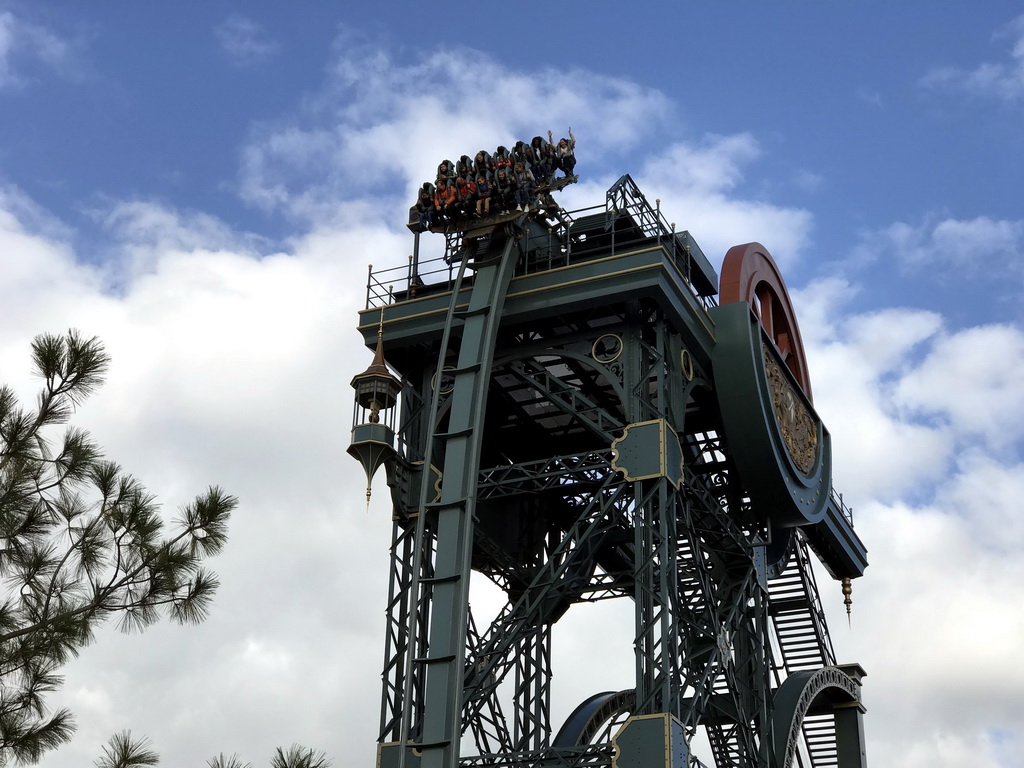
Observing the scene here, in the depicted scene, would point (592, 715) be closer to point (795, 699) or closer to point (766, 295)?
point (795, 699)

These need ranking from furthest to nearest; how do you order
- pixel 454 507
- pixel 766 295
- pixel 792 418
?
pixel 766 295
pixel 792 418
pixel 454 507

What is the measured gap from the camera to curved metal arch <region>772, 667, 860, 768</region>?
34562mm

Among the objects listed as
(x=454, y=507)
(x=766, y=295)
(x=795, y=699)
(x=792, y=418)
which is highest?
(x=766, y=295)

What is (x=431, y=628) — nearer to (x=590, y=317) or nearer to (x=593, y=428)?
(x=593, y=428)

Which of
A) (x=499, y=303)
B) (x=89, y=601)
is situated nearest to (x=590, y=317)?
(x=499, y=303)

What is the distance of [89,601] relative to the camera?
16359mm

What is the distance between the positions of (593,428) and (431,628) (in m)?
5.40

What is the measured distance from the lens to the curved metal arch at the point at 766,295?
36125mm

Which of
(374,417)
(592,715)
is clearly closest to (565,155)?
(374,417)

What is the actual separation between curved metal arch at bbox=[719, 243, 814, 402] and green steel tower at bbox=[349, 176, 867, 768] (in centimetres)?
11

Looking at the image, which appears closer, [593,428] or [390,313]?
[593,428]

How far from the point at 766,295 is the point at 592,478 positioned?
9764mm

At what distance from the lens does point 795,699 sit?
35625 mm

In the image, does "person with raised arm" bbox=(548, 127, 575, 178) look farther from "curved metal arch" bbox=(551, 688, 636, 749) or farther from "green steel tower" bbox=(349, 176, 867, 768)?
"curved metal arch" bbox=(551, 688, 636, 749)
